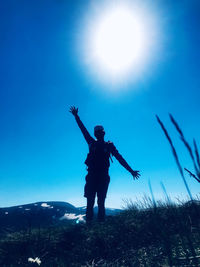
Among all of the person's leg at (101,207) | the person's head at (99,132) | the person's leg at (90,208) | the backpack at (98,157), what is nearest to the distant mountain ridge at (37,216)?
the person's leg at (90,208)

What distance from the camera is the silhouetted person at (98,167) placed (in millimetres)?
6000

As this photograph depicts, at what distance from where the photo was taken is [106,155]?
648cm

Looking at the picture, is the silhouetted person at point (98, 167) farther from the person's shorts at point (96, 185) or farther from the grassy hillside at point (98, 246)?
the grassy hillside at point (98, 246)

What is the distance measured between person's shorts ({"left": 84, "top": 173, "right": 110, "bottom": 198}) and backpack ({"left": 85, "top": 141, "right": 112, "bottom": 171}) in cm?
25

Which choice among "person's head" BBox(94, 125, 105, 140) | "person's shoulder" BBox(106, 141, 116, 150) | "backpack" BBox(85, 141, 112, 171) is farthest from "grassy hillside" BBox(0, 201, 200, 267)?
"person's head" BBox(94, 125, 105, 140)

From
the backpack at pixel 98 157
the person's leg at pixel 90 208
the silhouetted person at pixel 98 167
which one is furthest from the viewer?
the backpack at pixel 98 157

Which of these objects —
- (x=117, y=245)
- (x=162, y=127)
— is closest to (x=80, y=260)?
(x=117, y=245)

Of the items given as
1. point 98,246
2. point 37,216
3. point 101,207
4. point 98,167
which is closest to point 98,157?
point 98,167

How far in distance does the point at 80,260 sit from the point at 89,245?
1.58ft

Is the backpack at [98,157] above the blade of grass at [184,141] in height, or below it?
above

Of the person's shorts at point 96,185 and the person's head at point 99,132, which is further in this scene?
the person's head at point 99,132

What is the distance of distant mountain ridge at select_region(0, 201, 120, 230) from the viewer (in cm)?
384

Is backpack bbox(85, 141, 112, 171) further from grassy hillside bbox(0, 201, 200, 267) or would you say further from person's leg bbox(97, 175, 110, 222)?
grassy hillside bbox(0, 201, 200, 267)

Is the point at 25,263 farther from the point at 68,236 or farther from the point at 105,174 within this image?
the point at 105,174
